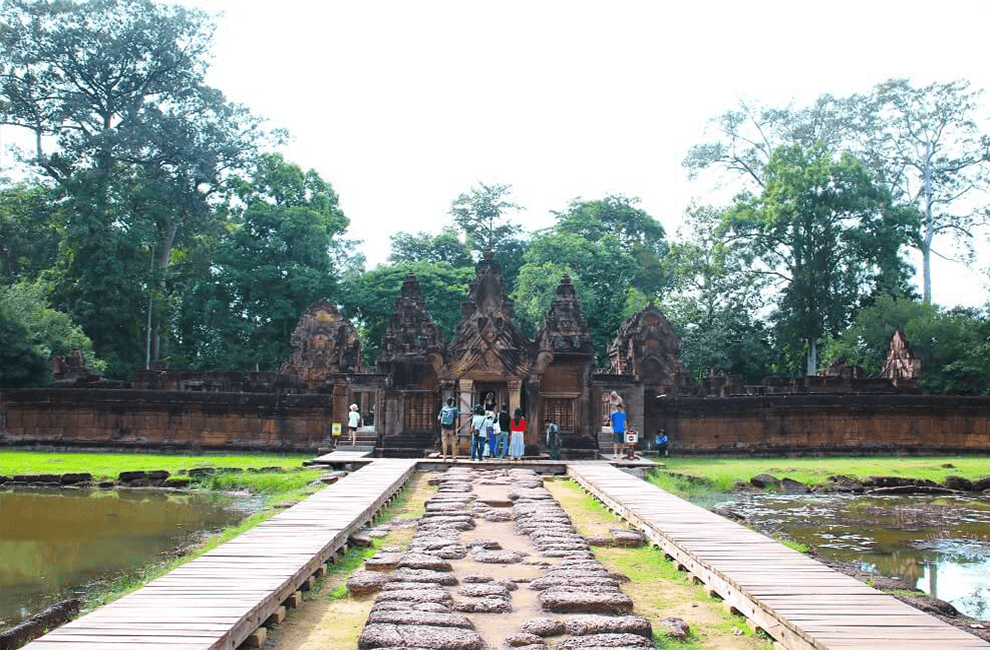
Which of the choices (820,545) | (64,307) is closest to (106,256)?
(64,307)

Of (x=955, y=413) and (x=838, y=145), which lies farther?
(x=838, y=145)

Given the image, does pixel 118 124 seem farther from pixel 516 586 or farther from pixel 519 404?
pixel 516 586

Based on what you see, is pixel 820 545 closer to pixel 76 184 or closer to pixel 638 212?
pixel 76 184

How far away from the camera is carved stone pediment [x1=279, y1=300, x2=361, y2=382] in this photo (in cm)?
3781

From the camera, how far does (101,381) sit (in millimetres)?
31891

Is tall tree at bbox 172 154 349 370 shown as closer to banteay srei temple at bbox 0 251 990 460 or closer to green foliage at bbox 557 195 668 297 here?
banteay srei temple at bbox 0 251 990 460

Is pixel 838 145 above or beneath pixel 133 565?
above

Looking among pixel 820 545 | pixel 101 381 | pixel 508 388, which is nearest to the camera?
pixel 820 545

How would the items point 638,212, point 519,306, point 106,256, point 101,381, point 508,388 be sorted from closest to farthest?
1. point 508,388
2. point 101,381
3. point 106,256
4. point 519,306
5. point 638,212

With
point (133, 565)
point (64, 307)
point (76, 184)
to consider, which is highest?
point (76, 184)

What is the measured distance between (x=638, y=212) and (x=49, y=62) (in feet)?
118

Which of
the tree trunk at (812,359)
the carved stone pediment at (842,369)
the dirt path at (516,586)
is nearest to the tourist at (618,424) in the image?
the dirt path at (516,586)

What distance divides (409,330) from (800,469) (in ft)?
37.3

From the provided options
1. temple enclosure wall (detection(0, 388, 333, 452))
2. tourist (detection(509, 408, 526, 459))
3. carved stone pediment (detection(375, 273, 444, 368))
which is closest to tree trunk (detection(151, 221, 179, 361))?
temple enclosure wall (detection(0, 388, 333, 452))
